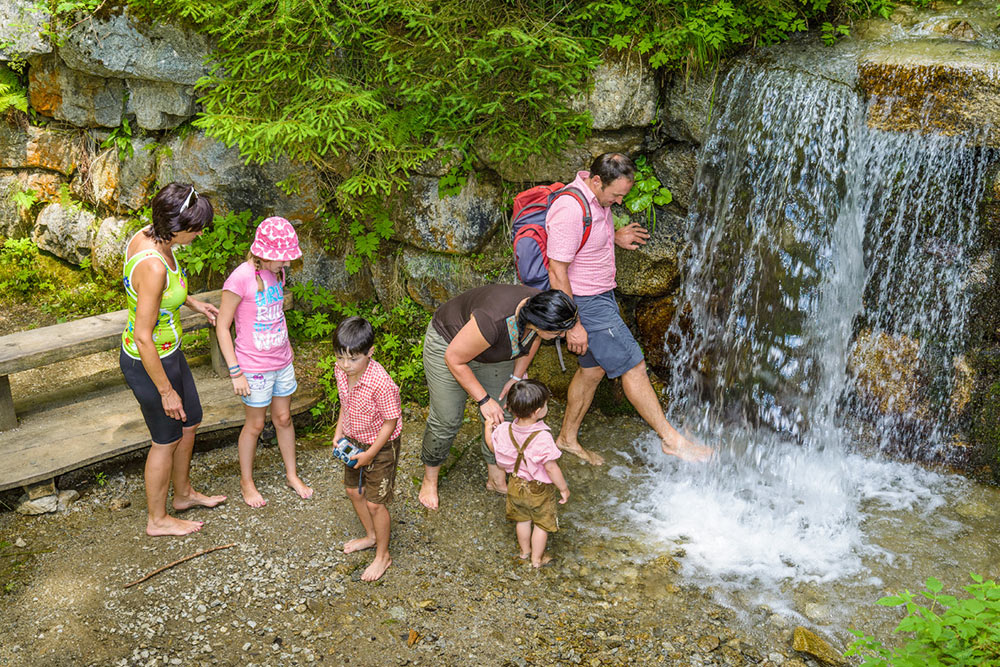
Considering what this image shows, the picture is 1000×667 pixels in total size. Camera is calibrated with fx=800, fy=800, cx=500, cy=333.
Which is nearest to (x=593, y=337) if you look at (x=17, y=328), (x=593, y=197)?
(x=593, y=197)

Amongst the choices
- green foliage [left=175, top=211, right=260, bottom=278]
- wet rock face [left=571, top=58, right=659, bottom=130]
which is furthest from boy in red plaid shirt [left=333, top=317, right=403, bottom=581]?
green foliage [left=175, top=211, right=260, bottom=278]

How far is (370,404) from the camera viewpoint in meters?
4.57

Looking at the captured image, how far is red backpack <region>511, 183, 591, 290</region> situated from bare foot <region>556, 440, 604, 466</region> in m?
1.49

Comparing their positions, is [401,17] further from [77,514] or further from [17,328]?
[17,328]

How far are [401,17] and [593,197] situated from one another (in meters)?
2.55

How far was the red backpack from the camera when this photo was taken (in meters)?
5.38

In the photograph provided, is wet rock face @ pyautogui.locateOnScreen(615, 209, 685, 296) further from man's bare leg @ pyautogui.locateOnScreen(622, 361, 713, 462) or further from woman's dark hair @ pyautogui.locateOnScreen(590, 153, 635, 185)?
woman's dark hair @ pyautogui.locateOnScreen(590, 153, 635, 185)

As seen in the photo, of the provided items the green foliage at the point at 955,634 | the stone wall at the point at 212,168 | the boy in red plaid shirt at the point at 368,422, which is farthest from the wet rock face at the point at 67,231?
the green foliage at the point at 955,634

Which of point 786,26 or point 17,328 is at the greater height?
point 786,26

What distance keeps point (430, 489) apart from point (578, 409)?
1.38 metres

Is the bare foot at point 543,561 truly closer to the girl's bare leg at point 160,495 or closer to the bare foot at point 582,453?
the bare foot at point 582,453

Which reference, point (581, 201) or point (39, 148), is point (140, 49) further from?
point (581, 201)

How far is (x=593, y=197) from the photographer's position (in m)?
5.44

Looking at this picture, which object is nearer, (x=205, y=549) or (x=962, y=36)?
(x=205, y=549)
